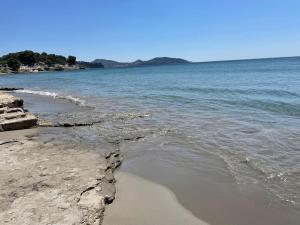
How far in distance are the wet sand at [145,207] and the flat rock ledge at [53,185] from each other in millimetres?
237

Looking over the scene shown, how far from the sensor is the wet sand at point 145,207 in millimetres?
6542

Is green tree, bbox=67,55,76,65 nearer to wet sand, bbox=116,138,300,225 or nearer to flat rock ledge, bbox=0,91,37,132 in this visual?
flat rock ledge, bbox=0,91,37,132

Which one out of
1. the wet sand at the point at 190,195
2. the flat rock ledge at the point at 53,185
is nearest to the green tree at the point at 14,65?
the flat rock ledge at the point at 53,185

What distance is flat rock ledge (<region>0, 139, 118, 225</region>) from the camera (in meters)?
6.27

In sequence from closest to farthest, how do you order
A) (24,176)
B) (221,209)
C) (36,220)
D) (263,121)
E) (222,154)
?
(36,220), (221,209), (24,176), (222,154), (263,121)

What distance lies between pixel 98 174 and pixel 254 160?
4552mm

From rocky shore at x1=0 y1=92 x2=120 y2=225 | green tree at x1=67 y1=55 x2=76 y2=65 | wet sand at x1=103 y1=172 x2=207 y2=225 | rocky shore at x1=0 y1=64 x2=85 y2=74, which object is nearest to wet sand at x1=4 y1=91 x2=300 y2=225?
wet sand at x1=103 y1=172 x2=207 y2=225

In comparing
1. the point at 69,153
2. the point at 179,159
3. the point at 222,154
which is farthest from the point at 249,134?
the point at 69,153

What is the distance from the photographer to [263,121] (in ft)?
53.7

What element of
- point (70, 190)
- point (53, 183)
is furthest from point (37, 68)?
point (70, 190)

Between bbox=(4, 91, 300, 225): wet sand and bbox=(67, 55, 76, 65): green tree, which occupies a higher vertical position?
bbox=(4, 91, 300, 225): wet sand

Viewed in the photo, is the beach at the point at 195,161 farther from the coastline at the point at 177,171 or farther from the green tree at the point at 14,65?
the green tree at the point at 14,65

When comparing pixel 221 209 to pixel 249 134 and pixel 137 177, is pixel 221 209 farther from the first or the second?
pixel 249 134

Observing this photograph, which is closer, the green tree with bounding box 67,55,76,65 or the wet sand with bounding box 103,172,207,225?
the wet sand with bounding box 103,172,207,225
